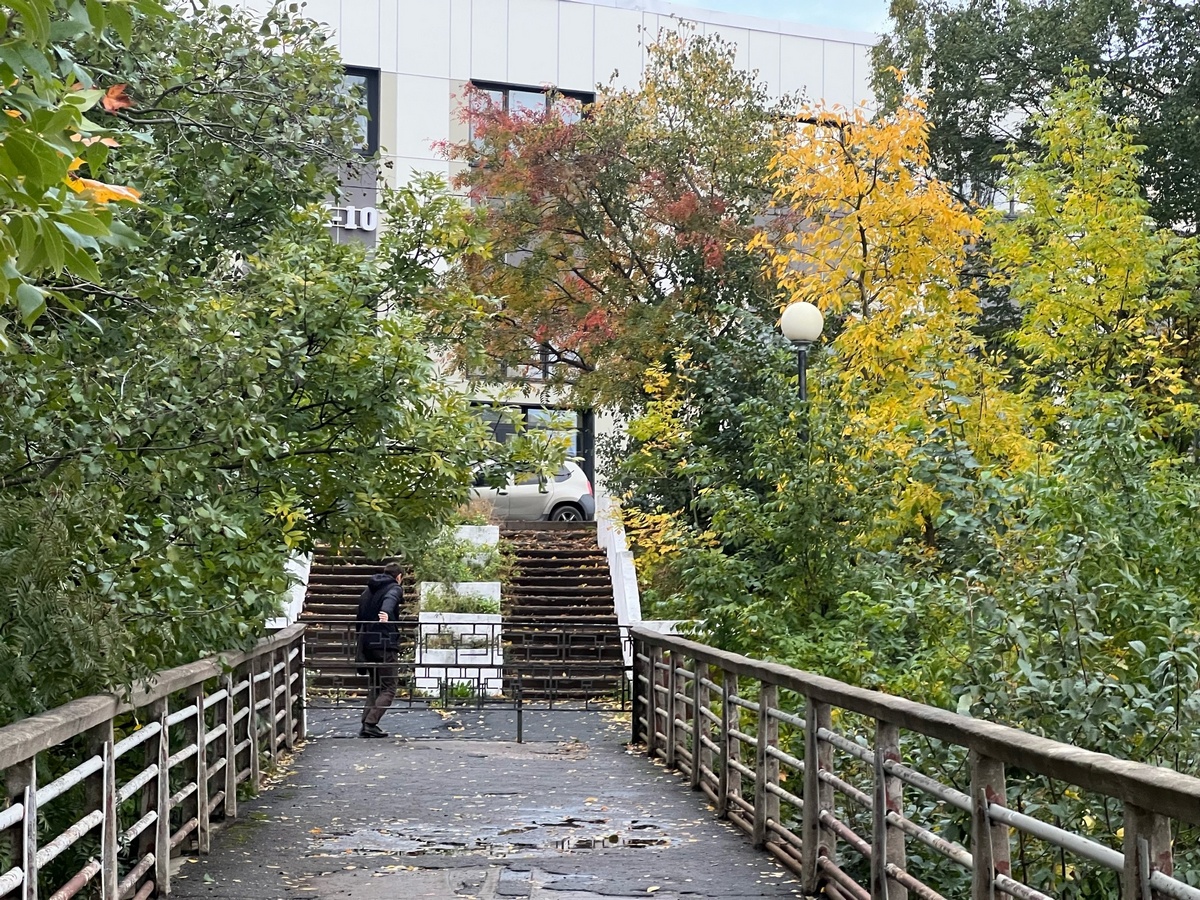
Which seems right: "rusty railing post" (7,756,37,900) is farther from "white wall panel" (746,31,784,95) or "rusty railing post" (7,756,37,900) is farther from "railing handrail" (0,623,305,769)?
"white wall panel" (746,31,784,95)

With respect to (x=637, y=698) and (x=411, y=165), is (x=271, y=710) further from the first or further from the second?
(x=411, y=165)

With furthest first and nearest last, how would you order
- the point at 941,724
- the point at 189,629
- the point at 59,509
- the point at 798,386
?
the point at 798,386, the point at 189,629, the point at 59,509, the point at 941,724

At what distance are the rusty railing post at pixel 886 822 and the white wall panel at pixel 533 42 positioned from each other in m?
37.1

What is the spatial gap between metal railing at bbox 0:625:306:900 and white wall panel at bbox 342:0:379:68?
3138 centimetres

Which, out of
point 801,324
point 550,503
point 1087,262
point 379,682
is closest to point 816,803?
point 801,324

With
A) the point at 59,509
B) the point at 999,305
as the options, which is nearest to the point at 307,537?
the point at 59,509

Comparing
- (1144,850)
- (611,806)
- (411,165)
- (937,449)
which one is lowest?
(611,806)

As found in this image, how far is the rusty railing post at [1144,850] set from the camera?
12.9 feet

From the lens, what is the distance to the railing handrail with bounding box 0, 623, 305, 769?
5043 millimetres

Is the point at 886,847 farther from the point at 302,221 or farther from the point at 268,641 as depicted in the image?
the point at 302,221

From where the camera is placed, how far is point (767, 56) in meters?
43.3

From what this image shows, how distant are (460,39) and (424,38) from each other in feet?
3.22

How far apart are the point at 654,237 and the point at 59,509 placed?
23.4 meters

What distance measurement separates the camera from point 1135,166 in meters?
20.8
